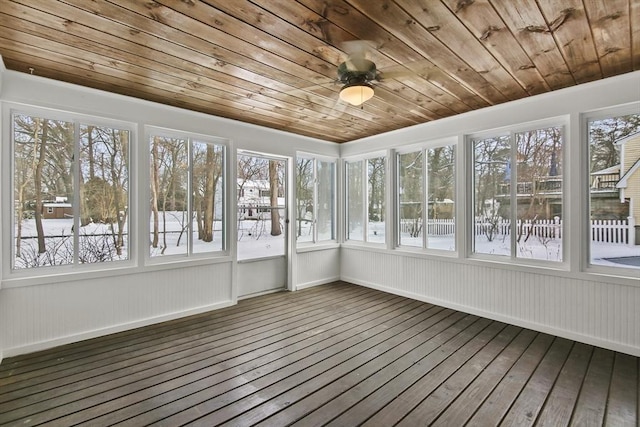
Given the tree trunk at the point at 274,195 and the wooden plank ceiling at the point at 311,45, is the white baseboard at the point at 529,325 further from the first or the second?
the wooden plank ceiling at the point at 311,45

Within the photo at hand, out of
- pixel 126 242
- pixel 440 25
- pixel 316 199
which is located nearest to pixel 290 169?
pixel 316 199

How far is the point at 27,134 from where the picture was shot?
3.05m

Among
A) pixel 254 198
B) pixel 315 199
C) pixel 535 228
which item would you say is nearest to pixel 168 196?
pixel 254 198

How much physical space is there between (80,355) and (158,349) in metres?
0.67

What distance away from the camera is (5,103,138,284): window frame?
2.89 metres

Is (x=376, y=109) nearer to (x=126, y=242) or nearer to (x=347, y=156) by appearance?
(x=347, y=156)

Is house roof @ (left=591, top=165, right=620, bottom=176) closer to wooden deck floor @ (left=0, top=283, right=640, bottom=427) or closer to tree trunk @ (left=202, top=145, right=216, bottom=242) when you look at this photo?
wooden deck floor @ (left=0, top=283, right=640, bottom=427)

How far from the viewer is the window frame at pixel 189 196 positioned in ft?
12.1

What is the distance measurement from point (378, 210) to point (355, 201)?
563 millimetres

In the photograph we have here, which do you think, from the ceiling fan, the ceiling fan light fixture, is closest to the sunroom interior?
the ceiling fan

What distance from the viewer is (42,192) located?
3.13m

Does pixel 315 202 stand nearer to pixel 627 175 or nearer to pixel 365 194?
pixel 365 194

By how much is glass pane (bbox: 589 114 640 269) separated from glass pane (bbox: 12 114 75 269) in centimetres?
541

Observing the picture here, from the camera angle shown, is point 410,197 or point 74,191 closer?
point 74,191
